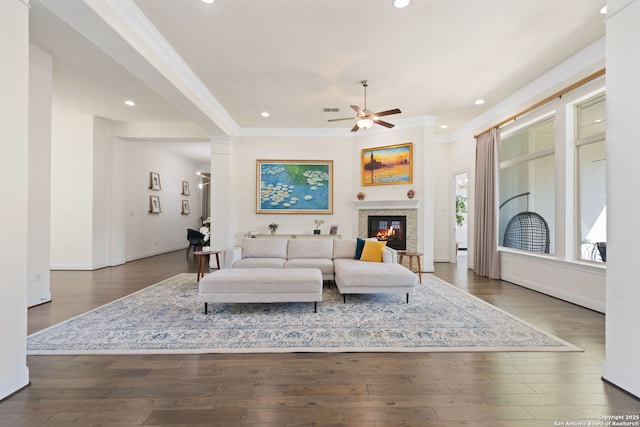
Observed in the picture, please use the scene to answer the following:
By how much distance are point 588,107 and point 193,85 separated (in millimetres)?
5512

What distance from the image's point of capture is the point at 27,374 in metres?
1.96

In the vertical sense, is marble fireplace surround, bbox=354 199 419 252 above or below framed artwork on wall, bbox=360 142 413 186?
below

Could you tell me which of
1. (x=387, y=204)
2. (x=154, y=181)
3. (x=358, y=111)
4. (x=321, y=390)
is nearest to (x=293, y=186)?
(x=387, y=204)

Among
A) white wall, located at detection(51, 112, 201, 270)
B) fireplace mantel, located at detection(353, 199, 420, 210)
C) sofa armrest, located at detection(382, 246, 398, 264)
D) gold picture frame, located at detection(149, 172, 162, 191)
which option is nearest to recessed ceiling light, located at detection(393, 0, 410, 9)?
sofa armrest, located at detection(382, 246, 398, 264)

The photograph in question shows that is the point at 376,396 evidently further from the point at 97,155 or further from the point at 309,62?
the point at 97,155

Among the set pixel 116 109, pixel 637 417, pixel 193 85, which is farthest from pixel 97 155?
pixel 637 417

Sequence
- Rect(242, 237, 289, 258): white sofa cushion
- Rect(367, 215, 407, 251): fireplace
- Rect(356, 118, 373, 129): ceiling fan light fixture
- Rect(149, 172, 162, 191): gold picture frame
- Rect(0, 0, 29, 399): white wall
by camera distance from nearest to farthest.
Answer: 1. Rect(0, 0, 29, 399): white wall
2. Rect(356, 118, 373, 129): ceiling fan light fixture
3. Rect(242, 237, 289, 258): white sofa cushion
4. Rect(367, 215, 407, 251): fireplace
5. Rect(149, 172, 162, 191): gold picture frame

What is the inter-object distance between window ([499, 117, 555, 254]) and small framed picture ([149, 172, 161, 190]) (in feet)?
28.7

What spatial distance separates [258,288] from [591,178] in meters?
4.50

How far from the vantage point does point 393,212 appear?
21.2 ft

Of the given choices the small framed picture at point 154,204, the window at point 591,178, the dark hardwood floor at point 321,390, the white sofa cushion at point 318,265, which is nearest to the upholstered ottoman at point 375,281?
the white sofa cushion at point 318,265

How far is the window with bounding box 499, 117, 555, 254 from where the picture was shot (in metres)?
4.50

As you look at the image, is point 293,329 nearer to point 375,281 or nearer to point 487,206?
point 375,281

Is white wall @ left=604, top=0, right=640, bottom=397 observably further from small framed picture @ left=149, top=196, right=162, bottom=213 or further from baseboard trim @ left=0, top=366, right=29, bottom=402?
small framed picture @ left=149, top=196, right=162, bottom=213
